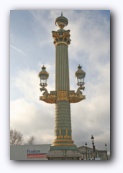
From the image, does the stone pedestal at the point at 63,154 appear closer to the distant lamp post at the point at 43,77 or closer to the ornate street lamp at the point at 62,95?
the ornate street lamp at the point at 62,95

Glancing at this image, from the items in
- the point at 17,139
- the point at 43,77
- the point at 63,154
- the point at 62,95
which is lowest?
the point at 63,154

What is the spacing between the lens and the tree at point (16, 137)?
4.72 m

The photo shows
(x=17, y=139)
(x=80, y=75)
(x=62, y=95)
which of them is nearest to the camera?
(x=17, y=139)

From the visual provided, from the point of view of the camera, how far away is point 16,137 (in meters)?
4.75

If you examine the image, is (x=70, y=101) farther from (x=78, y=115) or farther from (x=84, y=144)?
(x=84, y=144)

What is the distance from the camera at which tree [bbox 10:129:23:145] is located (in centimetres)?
472

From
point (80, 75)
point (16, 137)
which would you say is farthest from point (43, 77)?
point (16, 137)

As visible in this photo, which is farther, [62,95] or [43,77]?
[62,95]

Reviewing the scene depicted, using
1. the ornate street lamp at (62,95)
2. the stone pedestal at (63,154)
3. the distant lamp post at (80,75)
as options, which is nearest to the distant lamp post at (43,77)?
the ornate street lamp at (62,95)

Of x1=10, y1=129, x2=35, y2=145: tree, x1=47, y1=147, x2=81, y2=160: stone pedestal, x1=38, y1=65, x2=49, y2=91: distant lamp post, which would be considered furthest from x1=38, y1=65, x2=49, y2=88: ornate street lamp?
x1=47, y1=147, x2=81, y2=160: stone pedestal

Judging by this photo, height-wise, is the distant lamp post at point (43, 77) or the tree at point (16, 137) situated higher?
the distant lamp post at point (43, 77)

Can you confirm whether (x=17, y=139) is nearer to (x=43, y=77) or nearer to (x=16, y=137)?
(x=16, y=137)

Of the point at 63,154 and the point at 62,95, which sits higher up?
the point at 62,95

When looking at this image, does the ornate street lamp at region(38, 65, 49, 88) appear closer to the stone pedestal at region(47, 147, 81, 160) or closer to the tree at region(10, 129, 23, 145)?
the tree at region(10, 129, 23, 145)
